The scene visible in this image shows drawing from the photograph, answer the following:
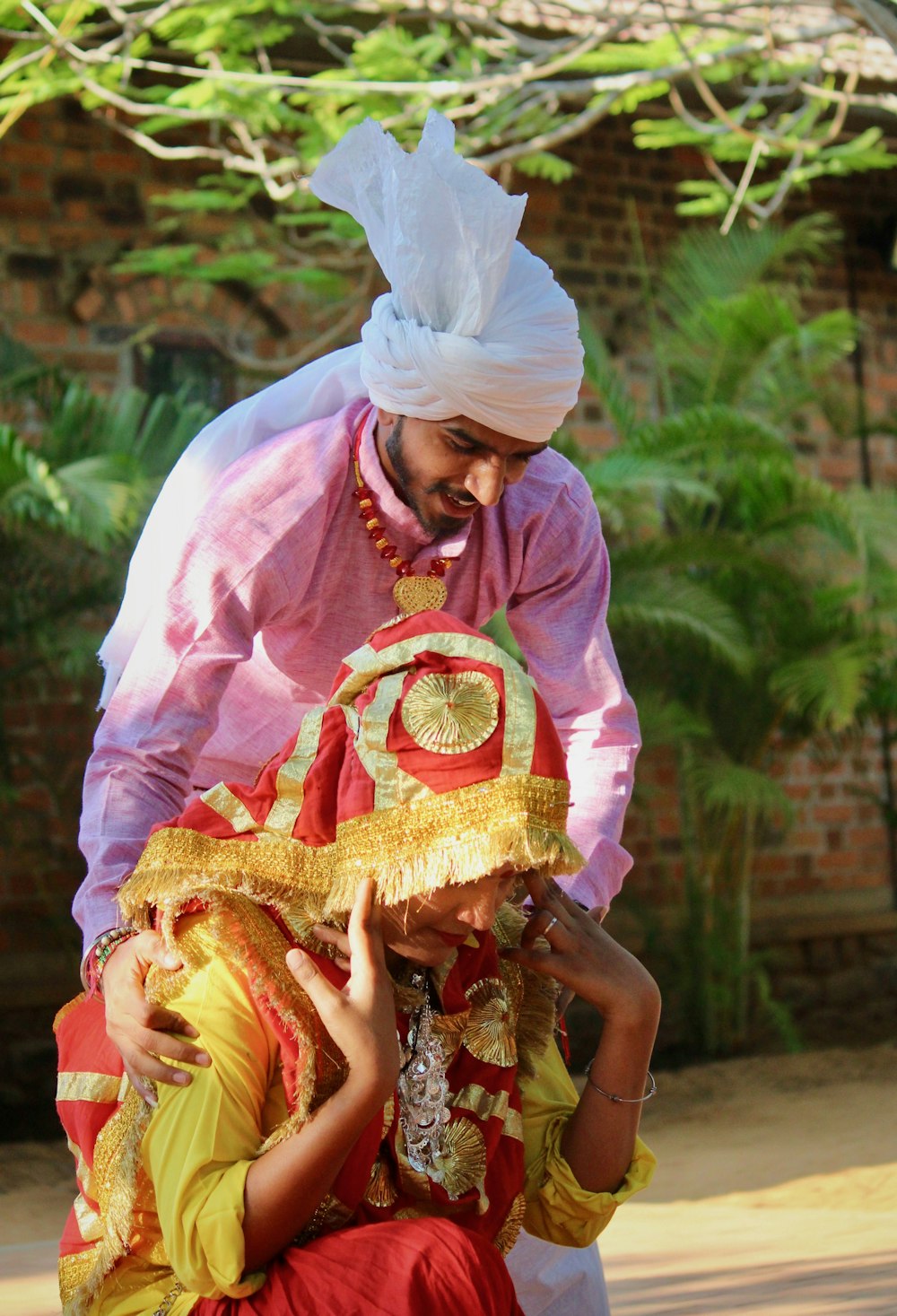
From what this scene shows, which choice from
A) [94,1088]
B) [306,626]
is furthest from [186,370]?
[94,1088]

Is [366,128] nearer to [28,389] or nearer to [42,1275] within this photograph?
[42,1275]

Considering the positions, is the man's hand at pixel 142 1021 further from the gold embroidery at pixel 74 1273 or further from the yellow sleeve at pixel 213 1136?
the gold embroidery at pixel 74 1273

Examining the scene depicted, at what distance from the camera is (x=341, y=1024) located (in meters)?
1.89

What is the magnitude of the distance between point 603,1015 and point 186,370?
553 cm

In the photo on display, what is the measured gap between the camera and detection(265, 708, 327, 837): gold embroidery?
2.03 meters

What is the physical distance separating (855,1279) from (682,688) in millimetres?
4005

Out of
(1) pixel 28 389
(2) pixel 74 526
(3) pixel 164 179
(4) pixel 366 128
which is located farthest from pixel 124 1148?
(3) pixel 164 179

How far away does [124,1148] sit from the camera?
198cm

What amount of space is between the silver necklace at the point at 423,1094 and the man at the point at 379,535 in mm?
373

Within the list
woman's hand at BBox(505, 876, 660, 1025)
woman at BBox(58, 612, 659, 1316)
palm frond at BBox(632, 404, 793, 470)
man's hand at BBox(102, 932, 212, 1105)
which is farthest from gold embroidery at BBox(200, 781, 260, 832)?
palm frond at BBox(632, 404, 793, 470)

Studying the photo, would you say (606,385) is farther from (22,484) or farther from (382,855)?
(382,855)

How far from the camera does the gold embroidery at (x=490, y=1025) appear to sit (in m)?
2.18

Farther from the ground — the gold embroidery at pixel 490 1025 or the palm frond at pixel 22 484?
the gold embroidery at pixel 490 1025

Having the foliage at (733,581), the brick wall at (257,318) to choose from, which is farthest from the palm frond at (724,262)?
the brick wall at (257,318)
